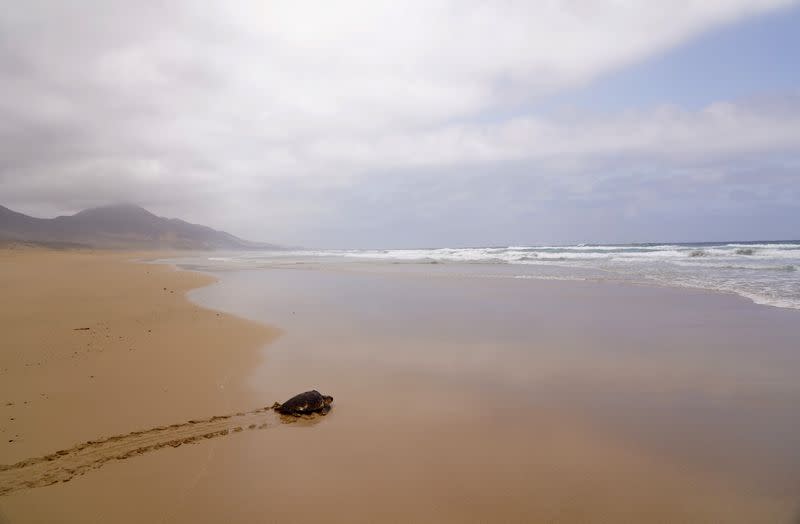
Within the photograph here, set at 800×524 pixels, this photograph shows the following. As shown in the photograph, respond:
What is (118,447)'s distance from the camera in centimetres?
418

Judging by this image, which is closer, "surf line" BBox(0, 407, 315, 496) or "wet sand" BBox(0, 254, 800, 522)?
"wet sand" BBox(0, 254, 800, 522)

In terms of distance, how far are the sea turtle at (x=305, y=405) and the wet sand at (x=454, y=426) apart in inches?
6.8

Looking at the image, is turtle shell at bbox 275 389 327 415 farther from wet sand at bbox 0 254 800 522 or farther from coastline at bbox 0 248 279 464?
coastline at bbox 0 248 279 464

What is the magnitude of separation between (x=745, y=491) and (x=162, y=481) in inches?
195

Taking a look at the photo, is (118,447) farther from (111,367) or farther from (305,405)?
(111,367)

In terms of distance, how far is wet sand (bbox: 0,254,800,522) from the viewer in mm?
3262

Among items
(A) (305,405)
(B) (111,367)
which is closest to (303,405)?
(A) (305,405)

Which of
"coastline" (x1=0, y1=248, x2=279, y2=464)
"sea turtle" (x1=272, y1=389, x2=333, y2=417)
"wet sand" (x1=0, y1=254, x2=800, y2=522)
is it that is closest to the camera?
"wet sand" (x1=0, y1=254, x2=800, y2=522)

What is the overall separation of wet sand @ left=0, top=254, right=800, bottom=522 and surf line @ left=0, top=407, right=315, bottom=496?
0.08 m

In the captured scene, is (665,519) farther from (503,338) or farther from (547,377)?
(503,338)

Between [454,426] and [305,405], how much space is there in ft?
5.87

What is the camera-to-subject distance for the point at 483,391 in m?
5.48

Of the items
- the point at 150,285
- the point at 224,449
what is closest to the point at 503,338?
the point at 224,449

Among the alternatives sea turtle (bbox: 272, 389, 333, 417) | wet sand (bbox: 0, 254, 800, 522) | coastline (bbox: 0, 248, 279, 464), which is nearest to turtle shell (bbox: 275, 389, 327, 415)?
sea turtle (bbox: 272, 389, 333, 417)
